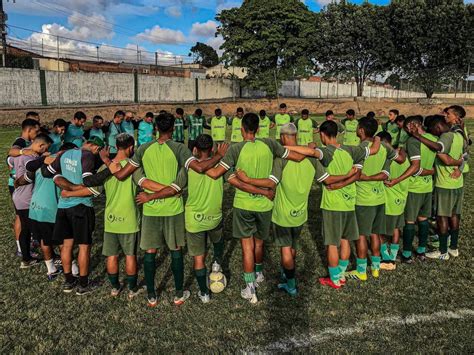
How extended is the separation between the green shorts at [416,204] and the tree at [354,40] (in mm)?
40882

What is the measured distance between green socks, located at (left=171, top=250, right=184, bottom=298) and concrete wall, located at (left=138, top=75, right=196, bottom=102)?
3390cm

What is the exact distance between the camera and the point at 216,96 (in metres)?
47.6

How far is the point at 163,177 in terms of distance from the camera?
178 inches

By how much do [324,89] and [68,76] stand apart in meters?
47.3

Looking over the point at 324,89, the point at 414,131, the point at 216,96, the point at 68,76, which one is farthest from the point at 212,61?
the point at 414,131

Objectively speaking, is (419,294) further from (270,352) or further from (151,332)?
(151,332)

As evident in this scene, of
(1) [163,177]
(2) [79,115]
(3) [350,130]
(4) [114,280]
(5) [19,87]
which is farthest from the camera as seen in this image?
(5) [19,87]

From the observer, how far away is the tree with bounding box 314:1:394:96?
4166 centimetres

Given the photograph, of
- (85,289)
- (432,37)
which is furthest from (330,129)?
(432,37)

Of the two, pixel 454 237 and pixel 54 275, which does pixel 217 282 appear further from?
pixel 454 237

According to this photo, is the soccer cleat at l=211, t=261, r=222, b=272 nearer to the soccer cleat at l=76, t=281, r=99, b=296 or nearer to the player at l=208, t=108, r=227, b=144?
the soccer cleat at l=76, t=281, r=99, b=296

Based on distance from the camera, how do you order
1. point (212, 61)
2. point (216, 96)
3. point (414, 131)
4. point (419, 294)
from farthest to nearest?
point (212, 61), point (216, 96), point (414, 131), point (419, 294)

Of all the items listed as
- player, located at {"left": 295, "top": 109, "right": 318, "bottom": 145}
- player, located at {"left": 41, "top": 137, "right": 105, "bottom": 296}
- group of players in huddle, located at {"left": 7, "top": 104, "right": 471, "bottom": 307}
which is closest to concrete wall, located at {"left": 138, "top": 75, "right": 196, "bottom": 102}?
player, located at {"left": 295, "top": 109, "right": 318, "bottom": 145}

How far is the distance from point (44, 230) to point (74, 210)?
31.6 inches
